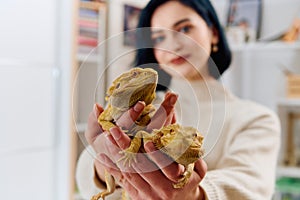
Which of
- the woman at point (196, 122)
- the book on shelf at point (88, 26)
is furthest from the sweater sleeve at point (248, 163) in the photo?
the book on shelf at point (88, 26)

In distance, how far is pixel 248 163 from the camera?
0.60 metres

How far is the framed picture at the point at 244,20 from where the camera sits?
2.94ft

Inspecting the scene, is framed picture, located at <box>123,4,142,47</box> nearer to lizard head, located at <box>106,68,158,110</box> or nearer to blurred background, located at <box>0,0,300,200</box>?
blurred background, located at <box>0,0,300,200</box>

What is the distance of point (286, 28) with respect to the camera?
0.90 metres

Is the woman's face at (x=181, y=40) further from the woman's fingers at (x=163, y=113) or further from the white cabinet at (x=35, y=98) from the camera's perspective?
the white cabinet at (x=35, y=98)

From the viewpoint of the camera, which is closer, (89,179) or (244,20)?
(89,179)

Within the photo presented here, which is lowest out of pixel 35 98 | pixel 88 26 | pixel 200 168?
pixel 35 98

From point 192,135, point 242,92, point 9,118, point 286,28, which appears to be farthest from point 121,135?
point 9,118

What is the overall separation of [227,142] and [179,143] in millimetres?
188

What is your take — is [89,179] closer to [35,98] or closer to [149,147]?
[149,147]

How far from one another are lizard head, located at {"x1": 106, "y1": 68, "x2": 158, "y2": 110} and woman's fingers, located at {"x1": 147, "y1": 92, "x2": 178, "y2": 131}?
0.05 feet

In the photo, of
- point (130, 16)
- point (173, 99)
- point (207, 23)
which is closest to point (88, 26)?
point (130, 16)

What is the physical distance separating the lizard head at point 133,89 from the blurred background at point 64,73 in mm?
375

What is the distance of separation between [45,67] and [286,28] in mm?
678
